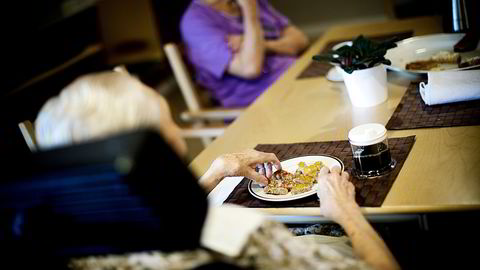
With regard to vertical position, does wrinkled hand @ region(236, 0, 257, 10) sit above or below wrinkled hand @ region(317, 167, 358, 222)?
above

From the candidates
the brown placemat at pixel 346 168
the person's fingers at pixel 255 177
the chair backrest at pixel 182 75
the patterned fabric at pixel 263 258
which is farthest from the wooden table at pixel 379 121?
the chair backrest at pixel 182 75

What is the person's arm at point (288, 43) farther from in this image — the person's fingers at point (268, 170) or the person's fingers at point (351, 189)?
the person's fingers at point (351, 189)

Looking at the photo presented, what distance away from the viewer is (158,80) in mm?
5219

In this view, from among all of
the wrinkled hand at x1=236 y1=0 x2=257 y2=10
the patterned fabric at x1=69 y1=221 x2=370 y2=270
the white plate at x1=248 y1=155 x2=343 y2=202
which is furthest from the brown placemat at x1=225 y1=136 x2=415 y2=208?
the wrinkled hand at x1=236 y1=0 x2=257 y2=10

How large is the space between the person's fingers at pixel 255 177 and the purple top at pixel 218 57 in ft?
3.69

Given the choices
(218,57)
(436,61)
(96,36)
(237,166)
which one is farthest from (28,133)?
(96,36)

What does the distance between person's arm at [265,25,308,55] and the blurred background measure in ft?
2.20

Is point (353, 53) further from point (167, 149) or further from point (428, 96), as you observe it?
point (167, 149)

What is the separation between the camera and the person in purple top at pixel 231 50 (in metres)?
2.56

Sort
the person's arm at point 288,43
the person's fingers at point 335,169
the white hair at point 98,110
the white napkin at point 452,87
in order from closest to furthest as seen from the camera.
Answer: the white hair at point 98,110 → the person's fingers at point 335,169 → the white napkin at point 452,87 → the person's arm at point 288,43

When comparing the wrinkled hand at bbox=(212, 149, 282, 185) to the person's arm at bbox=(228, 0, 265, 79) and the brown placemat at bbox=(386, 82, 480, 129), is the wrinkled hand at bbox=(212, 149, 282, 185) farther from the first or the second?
the person's arm at bbox=(228, 0, 265, 79)

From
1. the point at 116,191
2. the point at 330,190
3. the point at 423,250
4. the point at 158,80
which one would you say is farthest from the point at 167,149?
the point at 158,80

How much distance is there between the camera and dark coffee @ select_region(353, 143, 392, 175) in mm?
1394

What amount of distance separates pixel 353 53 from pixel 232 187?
0.57 metres
